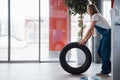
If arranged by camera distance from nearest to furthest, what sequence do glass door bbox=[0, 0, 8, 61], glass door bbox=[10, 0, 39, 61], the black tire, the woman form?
1. the woman
2. the black tire
3. glass door bbox=[0, 0, 8, 61]
4. glass door bbox=[10, 0, 39, 61]

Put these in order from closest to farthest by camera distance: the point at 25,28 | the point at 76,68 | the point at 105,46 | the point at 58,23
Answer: the point at 105,46 < the point at 76,68 < the point at 58,23 < the point at 25,28

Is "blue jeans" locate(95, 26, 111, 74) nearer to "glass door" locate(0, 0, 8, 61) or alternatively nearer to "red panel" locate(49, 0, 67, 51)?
"red panel" locate(49, 0, 67, 51)

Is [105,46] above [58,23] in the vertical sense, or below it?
below

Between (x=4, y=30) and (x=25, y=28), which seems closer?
(x=4, y=30)

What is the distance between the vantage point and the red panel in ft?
30.0

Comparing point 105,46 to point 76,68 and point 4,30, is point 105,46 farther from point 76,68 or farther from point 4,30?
point 4,30

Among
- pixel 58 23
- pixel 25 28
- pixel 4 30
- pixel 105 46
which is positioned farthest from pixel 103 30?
pixel 4 30

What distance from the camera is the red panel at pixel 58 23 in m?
9.13

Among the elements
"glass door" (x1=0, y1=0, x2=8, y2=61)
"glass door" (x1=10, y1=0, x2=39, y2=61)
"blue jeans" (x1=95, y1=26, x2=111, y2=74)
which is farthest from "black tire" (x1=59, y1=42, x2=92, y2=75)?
"glass door" (x1=0, y1=0, x2=8, y2=61)

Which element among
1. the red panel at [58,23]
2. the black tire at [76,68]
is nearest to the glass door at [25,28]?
the red panel at [58,23]

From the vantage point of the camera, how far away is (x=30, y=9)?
9219 mm

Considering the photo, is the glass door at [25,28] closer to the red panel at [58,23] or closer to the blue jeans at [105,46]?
the red panel at [58,23]

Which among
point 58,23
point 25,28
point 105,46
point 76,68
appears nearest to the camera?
point 105,46

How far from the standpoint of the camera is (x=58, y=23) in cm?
915
